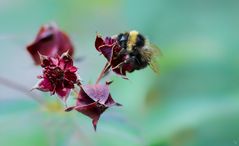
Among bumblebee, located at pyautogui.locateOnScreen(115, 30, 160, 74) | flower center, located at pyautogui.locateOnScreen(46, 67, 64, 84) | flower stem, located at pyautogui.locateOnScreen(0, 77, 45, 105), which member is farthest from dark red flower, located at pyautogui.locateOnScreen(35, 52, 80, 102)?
flower stem, located at pyautogui.locateOnScreen(0, 77, 45, 105)

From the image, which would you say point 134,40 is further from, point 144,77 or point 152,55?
point 144,77

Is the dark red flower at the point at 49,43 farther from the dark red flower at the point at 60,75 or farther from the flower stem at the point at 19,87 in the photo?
the dark red flower at the point at 60,75

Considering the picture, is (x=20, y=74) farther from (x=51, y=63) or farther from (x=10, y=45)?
(x=51, y=63)

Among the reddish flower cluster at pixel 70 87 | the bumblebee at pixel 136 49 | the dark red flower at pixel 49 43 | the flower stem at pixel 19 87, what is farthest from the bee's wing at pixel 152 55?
the flower stem at pixel 19 87

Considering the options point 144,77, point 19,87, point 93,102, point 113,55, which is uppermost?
point 144,77

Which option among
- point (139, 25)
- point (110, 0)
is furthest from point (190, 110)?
point (110, 0)

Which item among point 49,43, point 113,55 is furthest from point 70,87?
point 49,43
